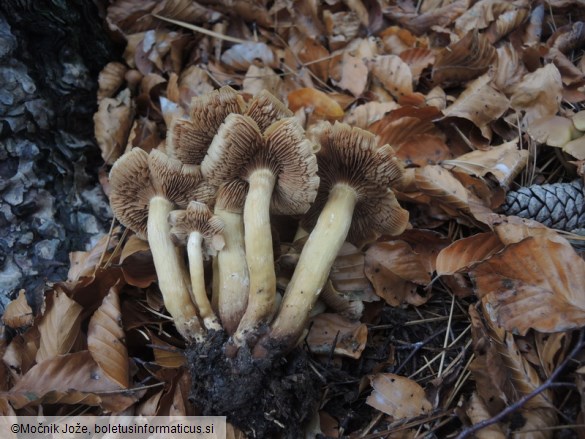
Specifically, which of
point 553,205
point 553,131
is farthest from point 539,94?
point 553,205

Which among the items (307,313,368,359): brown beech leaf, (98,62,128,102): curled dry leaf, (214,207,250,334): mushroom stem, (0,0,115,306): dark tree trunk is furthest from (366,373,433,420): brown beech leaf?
(98,62,128,102): curled dry leaf

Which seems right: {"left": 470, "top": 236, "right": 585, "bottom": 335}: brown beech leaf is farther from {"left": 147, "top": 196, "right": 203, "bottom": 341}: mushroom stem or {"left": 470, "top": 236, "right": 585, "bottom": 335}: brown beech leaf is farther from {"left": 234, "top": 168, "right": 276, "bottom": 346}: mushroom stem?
{"left": 147, "top": 196, "right": 203, "bottom": 341}: mushroom stem

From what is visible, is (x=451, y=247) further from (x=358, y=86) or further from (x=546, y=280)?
(x=358, y=86)

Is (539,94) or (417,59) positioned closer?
(539,94)

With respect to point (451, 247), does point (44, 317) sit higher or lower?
higher

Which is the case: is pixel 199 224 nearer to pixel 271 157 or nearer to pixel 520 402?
pixel 271 157

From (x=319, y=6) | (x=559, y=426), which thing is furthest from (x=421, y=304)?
(x=319, y=6)
